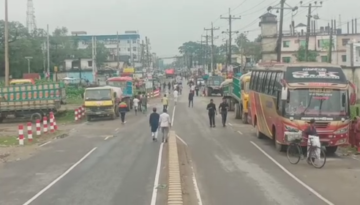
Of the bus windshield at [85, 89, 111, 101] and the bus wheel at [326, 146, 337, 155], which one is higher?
the bus windshield at [85, 89, 111, 101]

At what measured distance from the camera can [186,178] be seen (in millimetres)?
16078

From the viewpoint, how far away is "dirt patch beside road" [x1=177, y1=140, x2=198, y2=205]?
42.3 ft

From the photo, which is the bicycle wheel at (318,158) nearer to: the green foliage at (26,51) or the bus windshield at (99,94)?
the bus windshield at (99,94)

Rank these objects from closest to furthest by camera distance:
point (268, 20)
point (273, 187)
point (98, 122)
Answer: point (273, 187) < point (98, 122) < point (268, 20)

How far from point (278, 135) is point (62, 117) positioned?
26303mm

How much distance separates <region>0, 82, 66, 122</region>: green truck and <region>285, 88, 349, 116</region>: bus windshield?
2459 cm

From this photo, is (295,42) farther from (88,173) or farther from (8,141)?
(88,173)

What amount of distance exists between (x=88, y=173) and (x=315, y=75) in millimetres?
9764

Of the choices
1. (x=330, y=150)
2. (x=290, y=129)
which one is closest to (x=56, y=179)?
(x=290, y=129)

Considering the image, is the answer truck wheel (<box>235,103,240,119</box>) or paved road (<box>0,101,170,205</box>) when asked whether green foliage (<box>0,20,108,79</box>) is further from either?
paved road (<box>0,101,170,205</box>)

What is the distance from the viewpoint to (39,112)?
42344mm

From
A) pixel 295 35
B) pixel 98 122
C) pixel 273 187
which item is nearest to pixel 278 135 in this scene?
pixel 273 187

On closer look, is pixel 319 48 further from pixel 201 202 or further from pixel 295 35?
pixel 201 202

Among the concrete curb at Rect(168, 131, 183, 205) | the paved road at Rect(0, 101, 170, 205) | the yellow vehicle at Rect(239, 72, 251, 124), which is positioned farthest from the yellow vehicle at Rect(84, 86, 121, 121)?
the concrete curb at Rect(168, 131, 183, 205)
